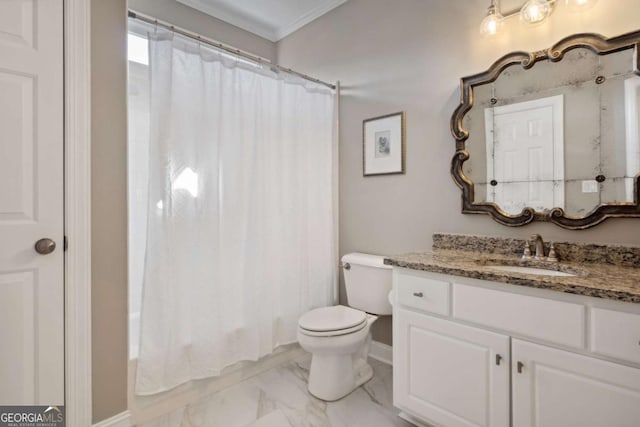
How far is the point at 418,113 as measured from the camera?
2.08 metres

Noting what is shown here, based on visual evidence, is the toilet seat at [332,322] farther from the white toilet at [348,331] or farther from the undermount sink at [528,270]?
the undermount sink at [528,270]

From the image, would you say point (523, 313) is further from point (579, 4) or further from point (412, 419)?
point (579, 4)

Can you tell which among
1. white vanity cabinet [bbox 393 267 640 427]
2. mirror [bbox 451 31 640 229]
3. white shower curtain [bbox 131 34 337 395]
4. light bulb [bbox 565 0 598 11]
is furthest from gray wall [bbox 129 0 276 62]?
white vanity cabinet [bbox 393 267 640 427]

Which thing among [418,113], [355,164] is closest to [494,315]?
[418,113]

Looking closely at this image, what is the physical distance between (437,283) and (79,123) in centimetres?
173

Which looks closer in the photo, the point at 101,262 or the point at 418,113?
the point at 101,262

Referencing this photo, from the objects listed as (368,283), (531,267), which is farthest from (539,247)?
(368,283)

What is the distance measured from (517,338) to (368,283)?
3.23 feet

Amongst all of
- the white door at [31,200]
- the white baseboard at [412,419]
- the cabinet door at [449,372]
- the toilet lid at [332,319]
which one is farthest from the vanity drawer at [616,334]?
the white door at [31,200]

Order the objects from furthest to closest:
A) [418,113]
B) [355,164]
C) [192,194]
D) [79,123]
→ [355,164] < [418,113] < [192,194] < [79,123]

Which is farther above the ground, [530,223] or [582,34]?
[582,34]

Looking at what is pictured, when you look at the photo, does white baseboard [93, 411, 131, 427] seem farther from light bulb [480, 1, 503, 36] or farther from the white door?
light bulb [480, 1, 503, 36]

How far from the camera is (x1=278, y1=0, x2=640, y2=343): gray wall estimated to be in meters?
1.57

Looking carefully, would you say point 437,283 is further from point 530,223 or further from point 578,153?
point 578,153
